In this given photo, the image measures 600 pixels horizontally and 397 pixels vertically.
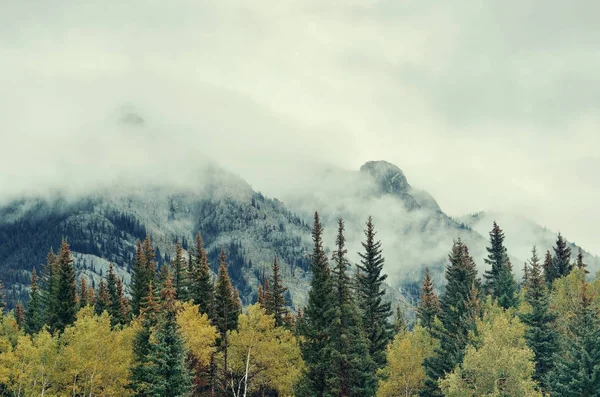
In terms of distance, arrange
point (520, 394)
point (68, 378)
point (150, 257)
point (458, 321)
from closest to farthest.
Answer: point (520, 394) → point (458, 321) → point (68, 378) → point (150, 257)

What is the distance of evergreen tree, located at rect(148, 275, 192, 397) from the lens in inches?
2190

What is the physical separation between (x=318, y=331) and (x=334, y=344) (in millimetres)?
2258

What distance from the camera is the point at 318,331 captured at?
57.0 meters

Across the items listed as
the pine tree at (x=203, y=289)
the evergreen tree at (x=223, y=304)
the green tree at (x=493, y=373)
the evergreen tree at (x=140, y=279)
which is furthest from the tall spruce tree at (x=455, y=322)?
the evergreen tree at (x=140, y=279)

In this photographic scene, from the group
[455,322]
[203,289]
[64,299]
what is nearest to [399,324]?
[203,289]

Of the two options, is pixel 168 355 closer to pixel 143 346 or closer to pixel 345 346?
pixel 143 346

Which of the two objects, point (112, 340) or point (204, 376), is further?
point (204, 376)

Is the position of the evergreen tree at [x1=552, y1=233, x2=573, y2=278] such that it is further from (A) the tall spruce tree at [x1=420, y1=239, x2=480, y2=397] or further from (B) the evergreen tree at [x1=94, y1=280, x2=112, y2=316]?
(B) the evergreen tree at [x1=94, y1=280, x2=112, y2=316]

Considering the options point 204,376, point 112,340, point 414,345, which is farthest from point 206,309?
point 414,345

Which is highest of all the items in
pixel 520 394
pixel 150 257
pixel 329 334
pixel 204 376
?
pixel 150 257

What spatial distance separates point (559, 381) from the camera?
5166 cm

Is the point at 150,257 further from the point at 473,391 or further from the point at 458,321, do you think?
the point at 473,391

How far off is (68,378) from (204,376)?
19.2m

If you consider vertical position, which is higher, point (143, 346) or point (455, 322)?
point (455, 322)
